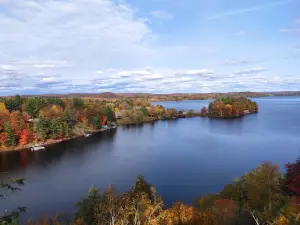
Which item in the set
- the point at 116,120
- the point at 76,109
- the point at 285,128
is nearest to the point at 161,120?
the point at 116,120

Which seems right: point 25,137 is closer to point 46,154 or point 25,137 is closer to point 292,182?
point 46,154

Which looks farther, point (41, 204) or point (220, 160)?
point (220, 160)

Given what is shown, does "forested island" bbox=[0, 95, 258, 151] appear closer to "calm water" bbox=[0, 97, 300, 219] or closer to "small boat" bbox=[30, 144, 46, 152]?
"small boat" bbox=[30, 144, 46, 152]

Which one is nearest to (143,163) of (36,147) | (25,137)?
(36,147)

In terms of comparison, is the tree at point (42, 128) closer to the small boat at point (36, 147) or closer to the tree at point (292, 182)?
the small boat at point (36, 147)

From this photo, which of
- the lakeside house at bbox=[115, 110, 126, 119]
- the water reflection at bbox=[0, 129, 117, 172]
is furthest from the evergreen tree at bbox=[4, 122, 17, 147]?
the lakeside house at bbox=[115, 110, 126, 119]

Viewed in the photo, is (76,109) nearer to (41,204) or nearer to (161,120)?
(161,120)
